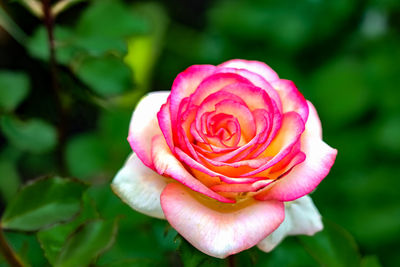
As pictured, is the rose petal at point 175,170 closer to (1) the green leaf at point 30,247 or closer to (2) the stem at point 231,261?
(2) the stem at point 231,261

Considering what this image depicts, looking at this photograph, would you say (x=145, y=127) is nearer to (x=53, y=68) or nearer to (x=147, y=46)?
(x=53, y=68)

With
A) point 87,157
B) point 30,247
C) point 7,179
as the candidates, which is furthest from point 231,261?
point 7,179

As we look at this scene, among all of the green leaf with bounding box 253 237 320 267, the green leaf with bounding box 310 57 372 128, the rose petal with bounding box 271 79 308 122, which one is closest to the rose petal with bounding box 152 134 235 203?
the rose petal with bounding box 271 79 308 122

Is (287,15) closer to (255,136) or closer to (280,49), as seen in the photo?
(280,49)

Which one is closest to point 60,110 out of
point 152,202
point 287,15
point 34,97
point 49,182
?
point 49,182

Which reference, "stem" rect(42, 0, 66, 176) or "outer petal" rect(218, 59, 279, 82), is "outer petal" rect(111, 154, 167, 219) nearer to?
"outer petal" rect(218, 59, 279, 82)

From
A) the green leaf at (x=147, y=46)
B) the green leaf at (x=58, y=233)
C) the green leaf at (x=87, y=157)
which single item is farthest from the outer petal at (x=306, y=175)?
the green leaf at (x=147, y=46)
